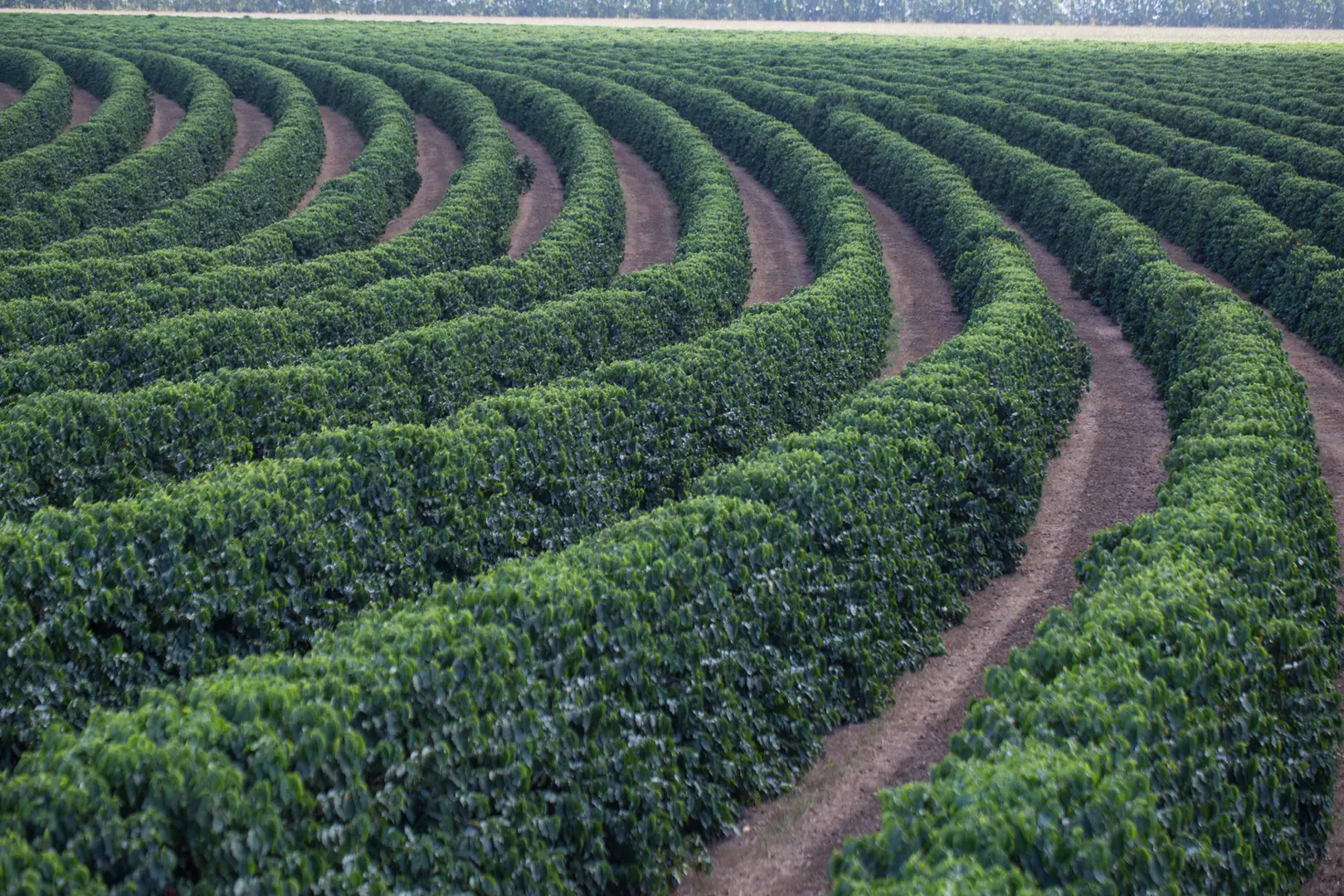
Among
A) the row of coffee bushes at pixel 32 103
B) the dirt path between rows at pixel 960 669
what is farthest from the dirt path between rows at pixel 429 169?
the dirt path between rows at pixel 960 669

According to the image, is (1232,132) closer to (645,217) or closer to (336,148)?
(645,217)

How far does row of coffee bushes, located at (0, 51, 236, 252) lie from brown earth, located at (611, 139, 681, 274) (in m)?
15.9

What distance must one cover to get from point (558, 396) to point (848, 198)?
20.8 meters

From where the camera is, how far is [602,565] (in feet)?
36.1

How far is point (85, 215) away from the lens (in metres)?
33.7

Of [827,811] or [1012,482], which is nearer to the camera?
[827,811]

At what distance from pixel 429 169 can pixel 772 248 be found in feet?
63.7

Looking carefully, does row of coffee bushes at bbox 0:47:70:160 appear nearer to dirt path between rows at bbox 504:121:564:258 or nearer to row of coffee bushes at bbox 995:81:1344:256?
dirt path between rows at bbox 504:121:564:258

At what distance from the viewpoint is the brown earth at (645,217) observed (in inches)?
1369

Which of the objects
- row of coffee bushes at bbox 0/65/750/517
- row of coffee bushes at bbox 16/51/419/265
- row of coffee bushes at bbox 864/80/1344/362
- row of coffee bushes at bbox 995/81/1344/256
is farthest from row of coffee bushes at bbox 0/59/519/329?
row of coffee bushes at bbox 995/81/1344/256

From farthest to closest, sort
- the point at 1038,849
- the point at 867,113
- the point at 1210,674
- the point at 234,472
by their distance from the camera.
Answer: the point at 867,113
the point at 234,472
the point at 1210,674
the point at 1038,849

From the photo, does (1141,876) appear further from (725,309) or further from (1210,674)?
(725,309)

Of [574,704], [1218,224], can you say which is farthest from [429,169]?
[574,704]

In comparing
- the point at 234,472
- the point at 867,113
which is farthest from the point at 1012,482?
the point at 867,113
